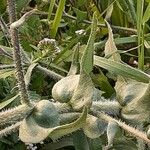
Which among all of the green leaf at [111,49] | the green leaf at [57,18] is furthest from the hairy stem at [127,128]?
the green leaf at [57,18]

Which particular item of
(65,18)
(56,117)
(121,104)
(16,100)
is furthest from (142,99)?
(65,18)

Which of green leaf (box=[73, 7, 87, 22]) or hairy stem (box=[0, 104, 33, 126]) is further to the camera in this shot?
green leaf (box=[73, 7, 87, 22])

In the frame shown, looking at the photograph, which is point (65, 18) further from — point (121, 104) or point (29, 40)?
point (121, 104)

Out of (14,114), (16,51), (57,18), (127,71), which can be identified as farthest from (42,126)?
(57,18)

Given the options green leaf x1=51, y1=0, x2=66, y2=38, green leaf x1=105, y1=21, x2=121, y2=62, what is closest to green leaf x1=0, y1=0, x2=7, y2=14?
green leaf x1=51, y1=0, x2=66, y2=38

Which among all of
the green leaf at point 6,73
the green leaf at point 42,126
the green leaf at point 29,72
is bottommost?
the green leaf at point 6,73

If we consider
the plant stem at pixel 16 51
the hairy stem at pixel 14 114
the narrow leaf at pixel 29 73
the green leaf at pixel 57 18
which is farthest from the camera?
the green leaf at pixel 57 18

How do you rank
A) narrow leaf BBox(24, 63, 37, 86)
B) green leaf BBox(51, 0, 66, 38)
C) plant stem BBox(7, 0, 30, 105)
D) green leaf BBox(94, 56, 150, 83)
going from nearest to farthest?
plant stem BBox(7, 0, 30, 105) < green leaf BBox(94, 56, 150, 83) < narrow leaf BBox(24, 63, 37, 86) < green leaf BBox(51, 0, 66, 38)

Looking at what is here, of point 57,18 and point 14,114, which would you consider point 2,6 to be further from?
point 14,114

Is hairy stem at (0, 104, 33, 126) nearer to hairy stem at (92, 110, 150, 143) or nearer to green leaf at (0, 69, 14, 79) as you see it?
hairy stem at (92, 110, 150, 143)

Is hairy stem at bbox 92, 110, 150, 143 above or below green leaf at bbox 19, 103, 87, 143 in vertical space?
below

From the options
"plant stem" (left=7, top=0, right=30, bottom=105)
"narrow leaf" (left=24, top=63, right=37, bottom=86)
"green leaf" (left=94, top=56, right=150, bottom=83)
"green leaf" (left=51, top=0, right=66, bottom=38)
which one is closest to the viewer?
"plant stem" (left=7, top=0, right=30, bottom=105)

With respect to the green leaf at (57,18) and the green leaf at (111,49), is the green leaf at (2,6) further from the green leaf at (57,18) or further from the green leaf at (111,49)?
the green leaf at (111,49)
